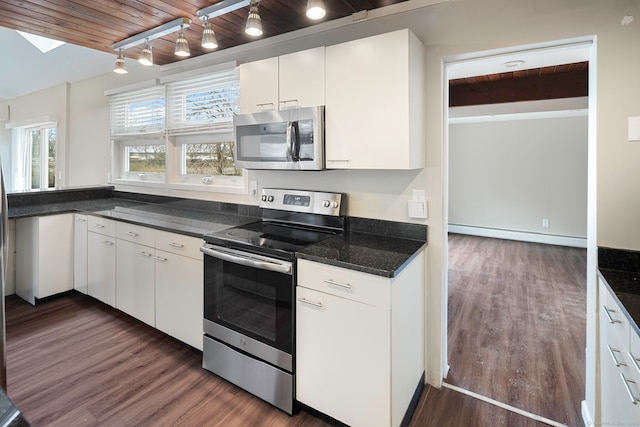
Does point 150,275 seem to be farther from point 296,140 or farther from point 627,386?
point 627,386

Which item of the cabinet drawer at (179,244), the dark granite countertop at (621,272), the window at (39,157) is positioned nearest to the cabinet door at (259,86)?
the cabinet drawer at (179,244)

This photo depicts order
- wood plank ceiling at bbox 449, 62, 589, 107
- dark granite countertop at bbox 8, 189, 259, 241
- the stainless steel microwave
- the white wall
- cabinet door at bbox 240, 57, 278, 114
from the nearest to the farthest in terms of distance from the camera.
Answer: the stainless steel microwave < cabinet door at bbox 240, 57, 278, 114 < dark granite countertop at bbox 8, 189, 259, 241 < wood plank ceiling at bbox 449, 62, 589, 107 < the white wall

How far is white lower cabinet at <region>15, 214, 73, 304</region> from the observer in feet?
9.95

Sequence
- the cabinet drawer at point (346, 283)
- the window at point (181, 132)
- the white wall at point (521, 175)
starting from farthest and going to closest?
the white wall at point (521, 175) < the window at point (181, 132) < the cabinet drawer at point (346, 283)

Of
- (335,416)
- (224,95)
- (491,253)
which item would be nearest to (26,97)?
(224,95)

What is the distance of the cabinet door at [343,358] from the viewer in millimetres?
1534

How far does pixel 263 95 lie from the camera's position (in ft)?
7.36

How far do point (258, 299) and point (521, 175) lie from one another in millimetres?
5972

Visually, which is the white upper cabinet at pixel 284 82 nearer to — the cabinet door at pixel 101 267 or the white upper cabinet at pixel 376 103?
Answer: the white upper cabinet at pixel 376 103

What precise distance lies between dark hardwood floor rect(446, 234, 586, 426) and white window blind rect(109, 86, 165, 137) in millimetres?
3441

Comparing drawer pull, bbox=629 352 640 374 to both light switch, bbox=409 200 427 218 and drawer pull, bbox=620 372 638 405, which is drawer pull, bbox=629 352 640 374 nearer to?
drawer pull, bbox=620 372 638 405

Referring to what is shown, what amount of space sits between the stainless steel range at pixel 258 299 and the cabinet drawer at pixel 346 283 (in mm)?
81

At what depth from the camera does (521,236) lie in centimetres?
618

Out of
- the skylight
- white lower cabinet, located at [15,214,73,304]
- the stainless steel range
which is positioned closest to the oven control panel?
the stainless steel range
